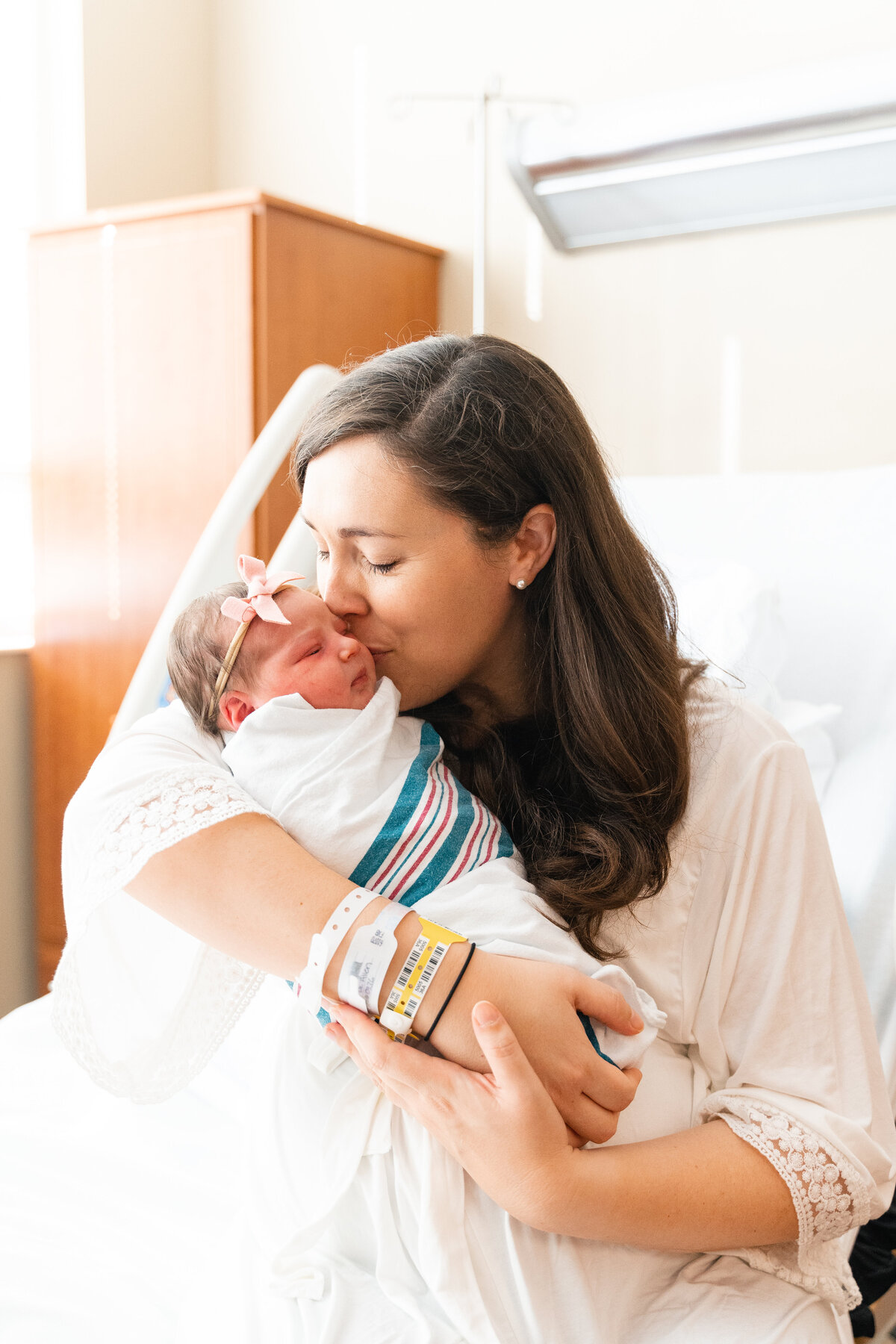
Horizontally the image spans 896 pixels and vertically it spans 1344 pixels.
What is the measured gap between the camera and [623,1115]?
3.52 feet

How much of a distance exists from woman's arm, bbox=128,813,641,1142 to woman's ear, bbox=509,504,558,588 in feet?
1.37

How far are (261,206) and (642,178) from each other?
902mm

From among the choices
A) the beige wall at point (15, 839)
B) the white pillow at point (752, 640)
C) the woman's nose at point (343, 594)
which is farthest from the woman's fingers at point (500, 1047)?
the beige wall at point (15, 839)

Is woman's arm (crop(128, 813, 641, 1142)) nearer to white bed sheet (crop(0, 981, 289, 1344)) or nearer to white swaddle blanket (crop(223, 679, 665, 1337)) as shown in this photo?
white swaddle blanket (crop(223, 679, 665, 1337))

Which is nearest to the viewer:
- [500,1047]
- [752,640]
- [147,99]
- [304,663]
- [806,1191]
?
[500,1047]

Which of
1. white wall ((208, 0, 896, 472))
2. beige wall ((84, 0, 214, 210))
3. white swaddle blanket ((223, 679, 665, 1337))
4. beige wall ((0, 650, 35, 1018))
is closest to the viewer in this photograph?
white swaddle blanket ((223, 679, 665, 1337))

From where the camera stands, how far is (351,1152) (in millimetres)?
1019

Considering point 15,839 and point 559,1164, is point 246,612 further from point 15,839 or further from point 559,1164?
point 15,839

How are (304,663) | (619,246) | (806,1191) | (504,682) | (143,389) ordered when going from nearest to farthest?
(806,1191) → (304,663) → (504,682) → (143,389) → (619,246)

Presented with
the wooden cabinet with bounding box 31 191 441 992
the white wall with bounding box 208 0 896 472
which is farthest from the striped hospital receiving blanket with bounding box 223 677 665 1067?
the white wall with bounding box 208 0 896 472

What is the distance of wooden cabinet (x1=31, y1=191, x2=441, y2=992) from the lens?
9.09ft

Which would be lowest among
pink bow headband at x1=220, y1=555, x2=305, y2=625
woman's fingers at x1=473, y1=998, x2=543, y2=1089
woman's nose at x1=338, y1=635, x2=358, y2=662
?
woman's fingers at x1=473, y1=998, x2=543, y2=1089

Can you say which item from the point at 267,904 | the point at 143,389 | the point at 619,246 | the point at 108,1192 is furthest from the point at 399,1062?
the point at 619,246

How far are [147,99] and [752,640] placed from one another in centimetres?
291
